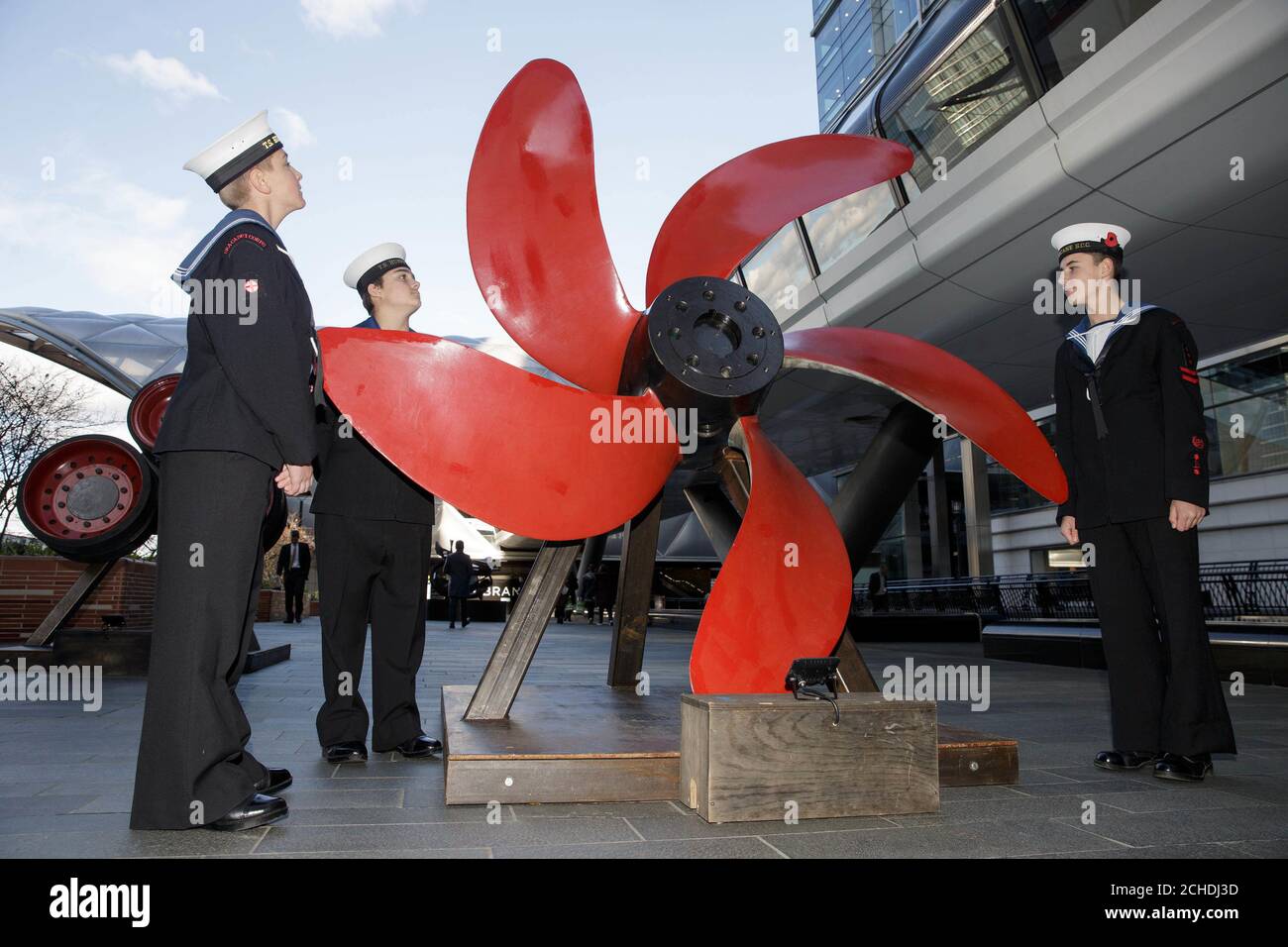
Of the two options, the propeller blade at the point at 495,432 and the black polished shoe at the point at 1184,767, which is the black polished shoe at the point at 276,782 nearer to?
the propeller blade at the point at 495,432

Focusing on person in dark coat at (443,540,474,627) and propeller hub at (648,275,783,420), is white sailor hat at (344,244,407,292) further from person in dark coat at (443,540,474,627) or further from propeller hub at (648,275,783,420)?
person in dark coat at (443,540,474,627)

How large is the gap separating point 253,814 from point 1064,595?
19.3 metres

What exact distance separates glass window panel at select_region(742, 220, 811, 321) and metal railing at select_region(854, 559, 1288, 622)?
5.12 metres

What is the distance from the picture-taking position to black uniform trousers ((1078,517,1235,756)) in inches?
139

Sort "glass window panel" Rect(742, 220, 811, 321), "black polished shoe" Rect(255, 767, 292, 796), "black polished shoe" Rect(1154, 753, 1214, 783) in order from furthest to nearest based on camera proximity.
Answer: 1. "glass window panel" Rect(742, 220, 811, 321)
2. "black polished shoe" Rect(1154, 753, 1214, 783)
3. "black polished shoe" Rect(255, 767, 292, 796)

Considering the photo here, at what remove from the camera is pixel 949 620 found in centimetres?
1645

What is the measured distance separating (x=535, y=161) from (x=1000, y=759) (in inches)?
118

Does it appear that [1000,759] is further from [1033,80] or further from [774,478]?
[1033,80]

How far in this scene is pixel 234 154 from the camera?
312 centimetres

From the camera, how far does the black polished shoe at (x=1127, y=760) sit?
12.2 ft

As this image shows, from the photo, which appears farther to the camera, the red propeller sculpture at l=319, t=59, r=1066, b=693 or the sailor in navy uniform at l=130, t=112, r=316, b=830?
the red propeller sculpture at l=319, t=59, r=1066, b=693

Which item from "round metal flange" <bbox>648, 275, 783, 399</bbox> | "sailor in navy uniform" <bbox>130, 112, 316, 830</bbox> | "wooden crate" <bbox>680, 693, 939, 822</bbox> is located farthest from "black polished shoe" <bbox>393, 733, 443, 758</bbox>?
"round metal flange" <bbox>648, 275, 783, 399</bbox>

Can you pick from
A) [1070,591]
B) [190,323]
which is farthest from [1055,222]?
[1070,591]
